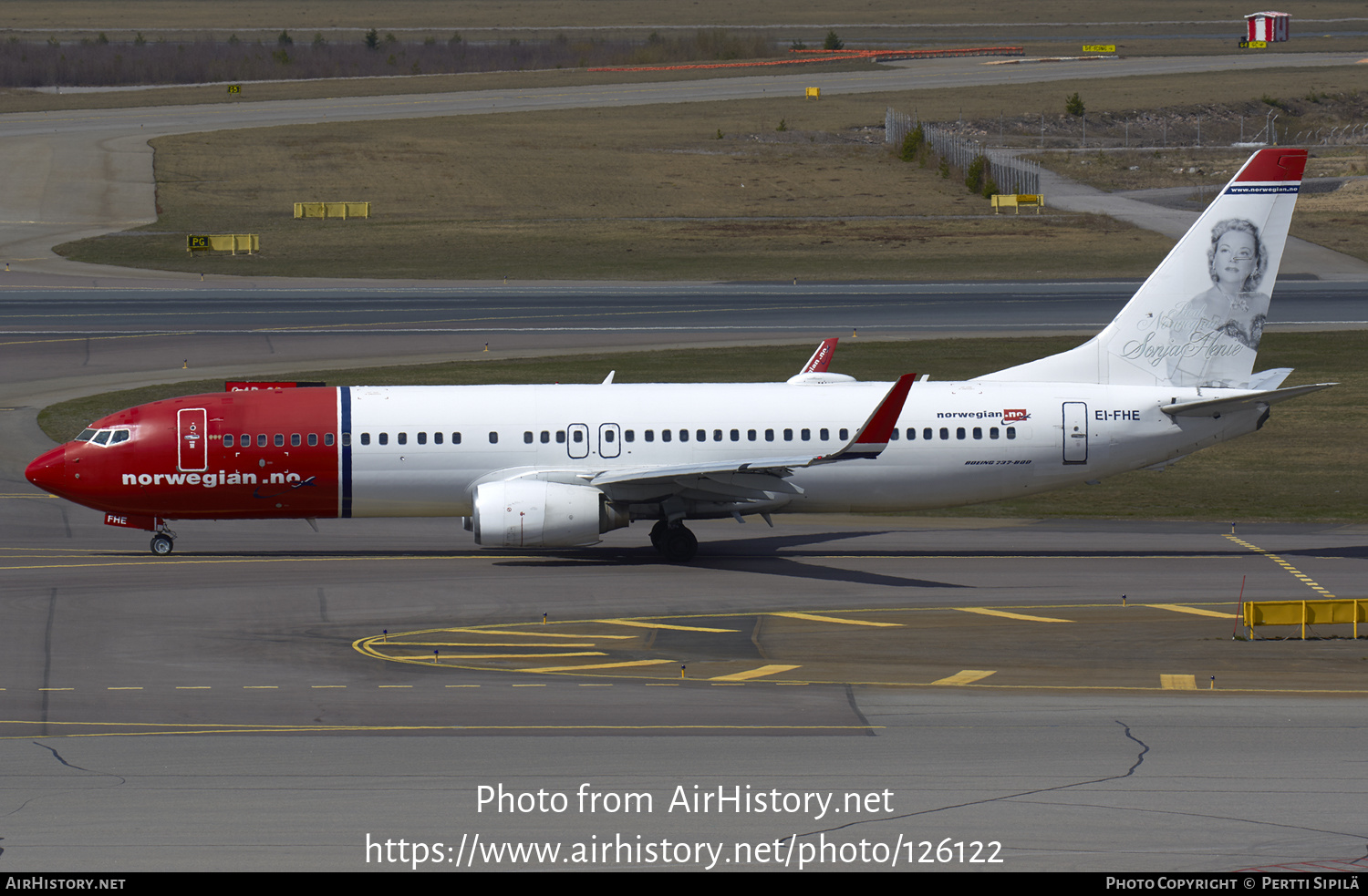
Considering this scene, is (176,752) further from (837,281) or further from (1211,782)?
(837,281)

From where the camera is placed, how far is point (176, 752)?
2398 cm

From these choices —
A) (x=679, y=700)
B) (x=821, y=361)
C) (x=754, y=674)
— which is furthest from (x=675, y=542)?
(x=679, y=700)

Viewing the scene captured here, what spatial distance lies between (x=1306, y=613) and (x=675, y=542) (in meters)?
14.6

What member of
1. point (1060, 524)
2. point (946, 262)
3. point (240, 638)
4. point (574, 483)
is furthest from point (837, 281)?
point (240, 638)

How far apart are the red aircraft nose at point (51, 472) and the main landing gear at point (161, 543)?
8.40ft

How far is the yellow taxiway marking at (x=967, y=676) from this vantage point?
28.3 m

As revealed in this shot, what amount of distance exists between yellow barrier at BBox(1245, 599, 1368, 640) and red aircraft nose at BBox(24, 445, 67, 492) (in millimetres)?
27477

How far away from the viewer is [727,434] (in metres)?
38.7

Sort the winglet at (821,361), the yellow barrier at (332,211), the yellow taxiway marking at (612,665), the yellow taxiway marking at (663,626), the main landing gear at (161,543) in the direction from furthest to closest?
the yellow barrier at (332,211) → the winglet at (821,361) → the main landing gear at (161,543) → the yellow taxiway marking at (663,626) → the yellow taxiway marking at (612,665)

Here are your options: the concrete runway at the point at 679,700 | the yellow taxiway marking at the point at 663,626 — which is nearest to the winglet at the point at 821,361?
the concrete runway at the point at 679,700

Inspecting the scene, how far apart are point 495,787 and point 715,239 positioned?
84777mm

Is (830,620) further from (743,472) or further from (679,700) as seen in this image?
(679,700)

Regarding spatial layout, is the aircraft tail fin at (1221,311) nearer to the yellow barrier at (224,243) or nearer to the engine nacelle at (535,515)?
the engine nacelle at (535,515)

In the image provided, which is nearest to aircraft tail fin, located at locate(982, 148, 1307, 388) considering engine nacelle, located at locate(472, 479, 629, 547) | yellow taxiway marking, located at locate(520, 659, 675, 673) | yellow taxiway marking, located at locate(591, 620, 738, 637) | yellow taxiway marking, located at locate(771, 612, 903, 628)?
yellow taxiway marking, located at locate(771, 612, 903, 628)
